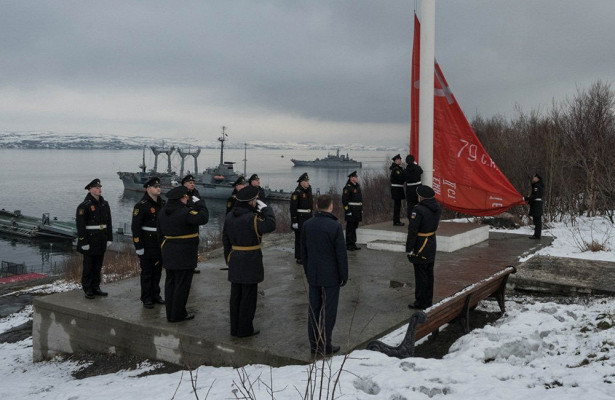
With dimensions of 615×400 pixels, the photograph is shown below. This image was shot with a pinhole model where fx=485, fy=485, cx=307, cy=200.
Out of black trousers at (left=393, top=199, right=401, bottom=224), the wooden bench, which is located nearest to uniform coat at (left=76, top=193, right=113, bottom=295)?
the wooden bench

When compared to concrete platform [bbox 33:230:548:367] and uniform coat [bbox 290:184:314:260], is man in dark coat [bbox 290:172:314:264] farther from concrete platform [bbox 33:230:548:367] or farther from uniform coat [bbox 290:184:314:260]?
concrete platform [bbox 33:230:548:367]

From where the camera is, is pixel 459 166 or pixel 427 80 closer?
pixel 427 80

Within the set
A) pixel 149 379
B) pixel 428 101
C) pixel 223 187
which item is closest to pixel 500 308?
pixel 149 379

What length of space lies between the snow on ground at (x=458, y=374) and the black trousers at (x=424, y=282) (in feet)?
2.96

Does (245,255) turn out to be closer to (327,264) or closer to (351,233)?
(327,264)

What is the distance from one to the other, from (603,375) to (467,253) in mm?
6278

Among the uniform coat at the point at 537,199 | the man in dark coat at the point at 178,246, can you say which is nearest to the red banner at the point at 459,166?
the uniform coat at the point at 537,199

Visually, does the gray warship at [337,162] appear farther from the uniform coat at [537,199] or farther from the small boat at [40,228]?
the uniform coat at [537,199]

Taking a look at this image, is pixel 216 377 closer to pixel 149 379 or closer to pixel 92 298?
pixel 149 379

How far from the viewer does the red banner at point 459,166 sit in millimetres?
11531

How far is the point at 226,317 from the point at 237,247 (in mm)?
1234

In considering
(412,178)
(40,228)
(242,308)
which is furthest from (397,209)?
(40,228)

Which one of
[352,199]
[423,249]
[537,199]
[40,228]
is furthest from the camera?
[40,228]

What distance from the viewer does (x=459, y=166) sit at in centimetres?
1162
